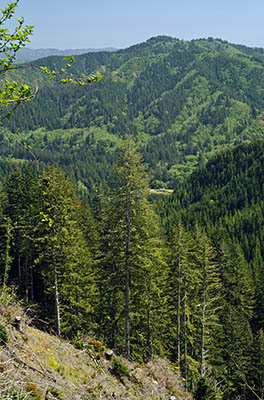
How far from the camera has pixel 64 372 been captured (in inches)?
371

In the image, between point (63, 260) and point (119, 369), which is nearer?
point (119, 369)

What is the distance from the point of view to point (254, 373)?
37.3 meters

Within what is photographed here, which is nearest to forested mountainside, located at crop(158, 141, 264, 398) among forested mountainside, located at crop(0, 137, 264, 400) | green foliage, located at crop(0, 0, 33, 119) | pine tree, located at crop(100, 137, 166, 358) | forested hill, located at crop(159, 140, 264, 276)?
forested hill, located at crop(159, 140, 264, 276)

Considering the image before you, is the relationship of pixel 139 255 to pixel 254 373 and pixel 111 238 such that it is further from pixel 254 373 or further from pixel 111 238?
pixel 254 373

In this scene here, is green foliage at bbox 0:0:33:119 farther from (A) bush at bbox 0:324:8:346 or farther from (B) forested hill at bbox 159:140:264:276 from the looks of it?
(B) forested hill at bbox 159:140:264:276

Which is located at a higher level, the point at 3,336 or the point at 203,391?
the point at 3,336

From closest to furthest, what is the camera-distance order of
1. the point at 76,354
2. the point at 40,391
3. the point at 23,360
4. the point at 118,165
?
the point at 40,391 → the point at 23,360 → the point at 76,354 → the point at 118,165

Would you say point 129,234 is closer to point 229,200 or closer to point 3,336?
point 3,336

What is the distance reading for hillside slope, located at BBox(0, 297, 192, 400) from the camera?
720 centimetres

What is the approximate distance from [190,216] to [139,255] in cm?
7463

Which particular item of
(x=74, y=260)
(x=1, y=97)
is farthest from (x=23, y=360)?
(x=74, y=260)

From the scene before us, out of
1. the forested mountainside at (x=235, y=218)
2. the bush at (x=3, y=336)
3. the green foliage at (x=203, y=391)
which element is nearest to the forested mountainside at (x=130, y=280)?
the green foliage at (x=203, y=391)

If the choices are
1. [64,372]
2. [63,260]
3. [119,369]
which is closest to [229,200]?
[63,260]

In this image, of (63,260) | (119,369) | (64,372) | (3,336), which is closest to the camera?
(3,336)
